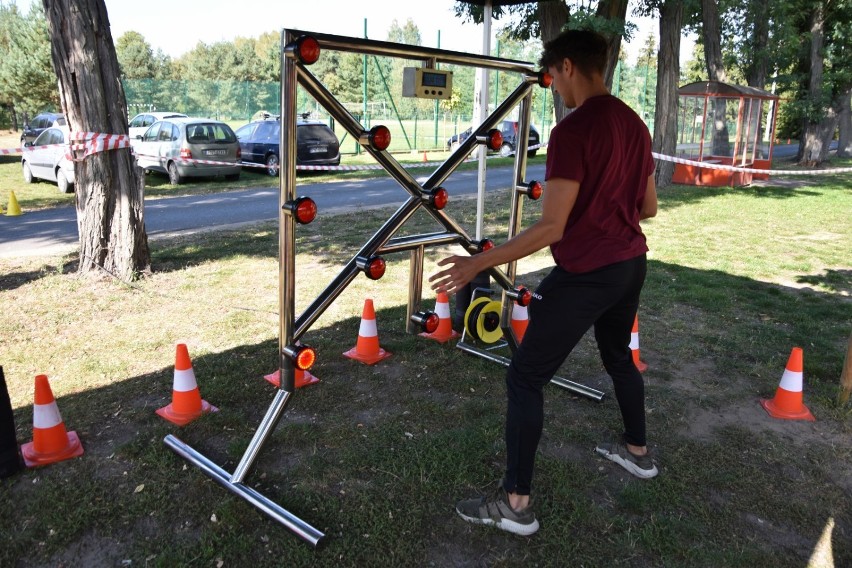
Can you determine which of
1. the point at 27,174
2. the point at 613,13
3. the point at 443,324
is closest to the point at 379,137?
the point at 443,324

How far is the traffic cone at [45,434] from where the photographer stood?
10.4ft

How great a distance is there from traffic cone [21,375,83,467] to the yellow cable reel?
2.49 meters

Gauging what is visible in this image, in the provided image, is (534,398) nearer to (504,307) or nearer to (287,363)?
(287,363)

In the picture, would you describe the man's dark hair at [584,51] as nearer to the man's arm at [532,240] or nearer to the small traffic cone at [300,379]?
the man's arm at [532,240]

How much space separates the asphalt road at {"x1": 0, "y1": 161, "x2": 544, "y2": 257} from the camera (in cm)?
877

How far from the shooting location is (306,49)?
261 centimetres

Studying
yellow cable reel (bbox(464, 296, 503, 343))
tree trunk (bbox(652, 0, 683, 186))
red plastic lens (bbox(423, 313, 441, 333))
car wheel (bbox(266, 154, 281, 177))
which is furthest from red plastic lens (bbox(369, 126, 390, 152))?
car wheel (bbox(266, 154, 281, 177))

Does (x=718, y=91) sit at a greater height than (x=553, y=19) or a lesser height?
lesser

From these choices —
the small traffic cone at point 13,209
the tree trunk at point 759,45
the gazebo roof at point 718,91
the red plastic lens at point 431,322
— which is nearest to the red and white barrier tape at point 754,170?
the gazebo roof at point 718,91

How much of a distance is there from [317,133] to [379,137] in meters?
15.0

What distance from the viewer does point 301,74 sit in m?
2.65

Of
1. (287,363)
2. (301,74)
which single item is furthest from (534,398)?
(301,74)

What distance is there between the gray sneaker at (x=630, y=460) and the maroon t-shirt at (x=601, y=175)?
1118mm

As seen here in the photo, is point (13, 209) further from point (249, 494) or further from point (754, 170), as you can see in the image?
point (754, 170)
